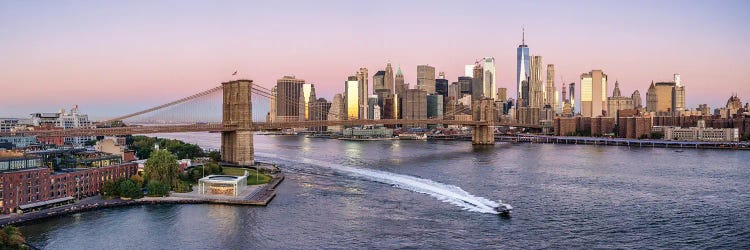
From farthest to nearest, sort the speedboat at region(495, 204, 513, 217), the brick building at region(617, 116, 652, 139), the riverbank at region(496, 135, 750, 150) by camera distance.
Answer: the brick building at region(617, 116, 652, 139), the riverbank at region(496, 135, 750, 150), the speedboat at region(495, 204, 513, 217)

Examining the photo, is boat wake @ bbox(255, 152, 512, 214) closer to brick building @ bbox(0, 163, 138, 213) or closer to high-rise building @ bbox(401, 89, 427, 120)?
brick building @ bbox(0, 163, 138, 213)

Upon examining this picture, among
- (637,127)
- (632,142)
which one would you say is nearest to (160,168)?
(632,142)

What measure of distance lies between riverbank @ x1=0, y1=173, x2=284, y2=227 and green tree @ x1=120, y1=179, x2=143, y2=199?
367 millimetres

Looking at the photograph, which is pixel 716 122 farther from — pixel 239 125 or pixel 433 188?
pixel 239 125

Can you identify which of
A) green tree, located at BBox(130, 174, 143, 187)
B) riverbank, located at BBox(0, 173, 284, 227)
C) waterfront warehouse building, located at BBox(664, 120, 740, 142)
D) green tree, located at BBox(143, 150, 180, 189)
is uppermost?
waterfront warehouse building, located at BBox(664, 120, 740, 142)

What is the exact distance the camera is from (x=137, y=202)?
95.7 feet

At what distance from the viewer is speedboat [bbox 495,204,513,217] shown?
2728 centimetres

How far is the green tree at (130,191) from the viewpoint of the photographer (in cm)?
2981

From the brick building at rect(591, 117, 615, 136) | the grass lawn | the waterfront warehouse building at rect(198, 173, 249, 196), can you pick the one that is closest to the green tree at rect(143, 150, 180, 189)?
the waterfront warehouse building at rect(198, 173, 249, 196)

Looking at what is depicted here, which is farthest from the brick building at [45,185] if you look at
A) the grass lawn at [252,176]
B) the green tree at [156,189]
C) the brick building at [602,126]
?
the brick building at [602,126]

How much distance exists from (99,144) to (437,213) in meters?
26.3

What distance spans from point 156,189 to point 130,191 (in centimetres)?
129

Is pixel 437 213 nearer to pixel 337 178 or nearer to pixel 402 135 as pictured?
pixel 337 178

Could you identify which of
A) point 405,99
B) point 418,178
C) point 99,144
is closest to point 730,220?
point 418,178
